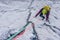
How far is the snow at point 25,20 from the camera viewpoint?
10.8 ft

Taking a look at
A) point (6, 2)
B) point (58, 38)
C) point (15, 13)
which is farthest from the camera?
point (6, 2)

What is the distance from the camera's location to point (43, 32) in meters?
3.44

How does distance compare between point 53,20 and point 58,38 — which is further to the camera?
point 53,20

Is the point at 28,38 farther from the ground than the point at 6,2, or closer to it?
closer to it

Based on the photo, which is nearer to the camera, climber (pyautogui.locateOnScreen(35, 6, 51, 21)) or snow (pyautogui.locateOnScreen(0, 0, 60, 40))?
snow (pyautogui.locateOnScreen(0, 0, 60, 40))

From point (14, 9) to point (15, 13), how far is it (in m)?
0.31

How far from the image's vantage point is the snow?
10.8ft

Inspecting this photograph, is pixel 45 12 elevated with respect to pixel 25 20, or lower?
elevated

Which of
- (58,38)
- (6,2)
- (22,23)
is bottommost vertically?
(58,38)

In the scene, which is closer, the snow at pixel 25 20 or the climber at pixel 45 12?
the snow at pixel 25 20

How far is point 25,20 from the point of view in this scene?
13.1ft

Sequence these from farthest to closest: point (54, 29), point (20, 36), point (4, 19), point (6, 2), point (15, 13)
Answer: point (6, 2), point (15, 13), point (4, 19), point (54, 29), point (20, 36)

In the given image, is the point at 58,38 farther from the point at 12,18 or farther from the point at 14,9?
the point at 14,9

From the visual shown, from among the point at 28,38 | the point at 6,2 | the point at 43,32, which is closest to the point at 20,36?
the point at 28,38
